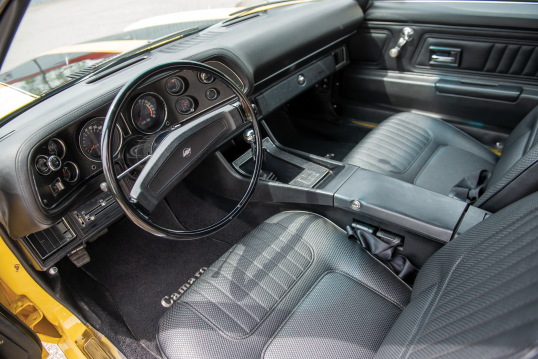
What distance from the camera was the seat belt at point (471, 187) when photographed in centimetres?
154

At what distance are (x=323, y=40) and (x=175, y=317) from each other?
1.57 m

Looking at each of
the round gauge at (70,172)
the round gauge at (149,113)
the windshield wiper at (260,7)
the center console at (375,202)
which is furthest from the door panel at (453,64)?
the round gauge at (70,172)

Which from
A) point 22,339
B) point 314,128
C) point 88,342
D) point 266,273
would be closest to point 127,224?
point 88,342

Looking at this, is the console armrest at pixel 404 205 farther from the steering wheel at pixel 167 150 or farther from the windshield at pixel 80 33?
the windshield at pixel 80 33

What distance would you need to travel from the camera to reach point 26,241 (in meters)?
1.26

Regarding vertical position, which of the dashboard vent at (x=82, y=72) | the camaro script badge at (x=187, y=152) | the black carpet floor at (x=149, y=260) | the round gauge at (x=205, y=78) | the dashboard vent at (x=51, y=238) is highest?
the dashboard vent at (x=82, y=72)

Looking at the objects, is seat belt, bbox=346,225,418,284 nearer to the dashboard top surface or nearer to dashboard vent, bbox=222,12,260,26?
the dashboard top surface

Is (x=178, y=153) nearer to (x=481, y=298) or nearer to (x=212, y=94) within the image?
(x=212, y=94)

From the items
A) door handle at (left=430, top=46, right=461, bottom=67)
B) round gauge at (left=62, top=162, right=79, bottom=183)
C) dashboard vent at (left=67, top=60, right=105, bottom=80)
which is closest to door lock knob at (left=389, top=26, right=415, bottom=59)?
door handle at (left=430, top=46, right=461, bottom=67)

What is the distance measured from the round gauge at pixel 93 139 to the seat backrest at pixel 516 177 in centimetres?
120

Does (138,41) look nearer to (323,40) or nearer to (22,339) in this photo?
(323,40)

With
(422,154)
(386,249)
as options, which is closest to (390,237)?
(386,249)

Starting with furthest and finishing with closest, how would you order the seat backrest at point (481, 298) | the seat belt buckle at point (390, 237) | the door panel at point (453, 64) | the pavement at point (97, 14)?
the pavement at point (97, 14)
the door panel at point (453, 64)
the seat belt buckle at point (390, 237)
the seat backrest at point (481, 298)

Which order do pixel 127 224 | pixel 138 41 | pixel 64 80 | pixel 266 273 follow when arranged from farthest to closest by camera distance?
1. pixel 127 224
2. pixel 138 41
3. pixel 64 80
4. pixel 266 273
